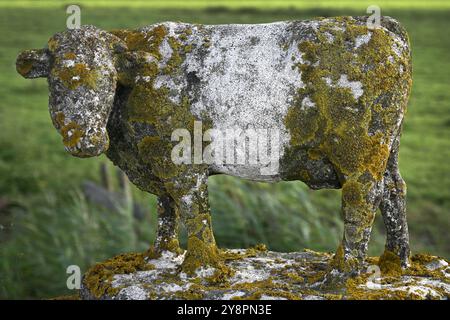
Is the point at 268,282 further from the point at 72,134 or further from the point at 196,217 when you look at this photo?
the point at 72,134

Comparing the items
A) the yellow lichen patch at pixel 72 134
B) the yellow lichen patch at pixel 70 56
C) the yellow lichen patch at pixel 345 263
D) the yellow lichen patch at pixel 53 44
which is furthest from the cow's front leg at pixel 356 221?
the yellow lichen patch at pixel 53 44

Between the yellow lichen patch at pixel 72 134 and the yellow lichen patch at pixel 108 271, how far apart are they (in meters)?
1.00

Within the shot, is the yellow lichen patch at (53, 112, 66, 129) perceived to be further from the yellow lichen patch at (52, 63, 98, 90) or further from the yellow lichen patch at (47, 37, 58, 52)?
the yellow lichen patch at (47, 37, 58, 52)

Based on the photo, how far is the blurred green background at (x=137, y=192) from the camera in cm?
680

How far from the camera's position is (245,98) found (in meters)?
3.86

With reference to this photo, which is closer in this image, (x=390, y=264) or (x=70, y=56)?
(x=70, y=56)

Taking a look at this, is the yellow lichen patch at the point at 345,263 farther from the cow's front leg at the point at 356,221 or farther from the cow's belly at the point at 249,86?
the cow's belly at the point at 249,86

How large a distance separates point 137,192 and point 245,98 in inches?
223

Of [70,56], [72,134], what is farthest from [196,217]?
[70,56]

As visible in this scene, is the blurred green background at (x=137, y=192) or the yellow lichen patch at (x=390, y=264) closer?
the yellow lichen patch at (x=390, y=264)

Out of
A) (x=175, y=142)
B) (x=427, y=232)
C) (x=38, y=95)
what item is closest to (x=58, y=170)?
(x=38, y=95)

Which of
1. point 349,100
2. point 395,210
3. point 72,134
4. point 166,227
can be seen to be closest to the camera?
point 72,134

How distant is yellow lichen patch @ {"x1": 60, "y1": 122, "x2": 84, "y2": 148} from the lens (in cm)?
364

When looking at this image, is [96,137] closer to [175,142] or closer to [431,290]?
[175,142]
